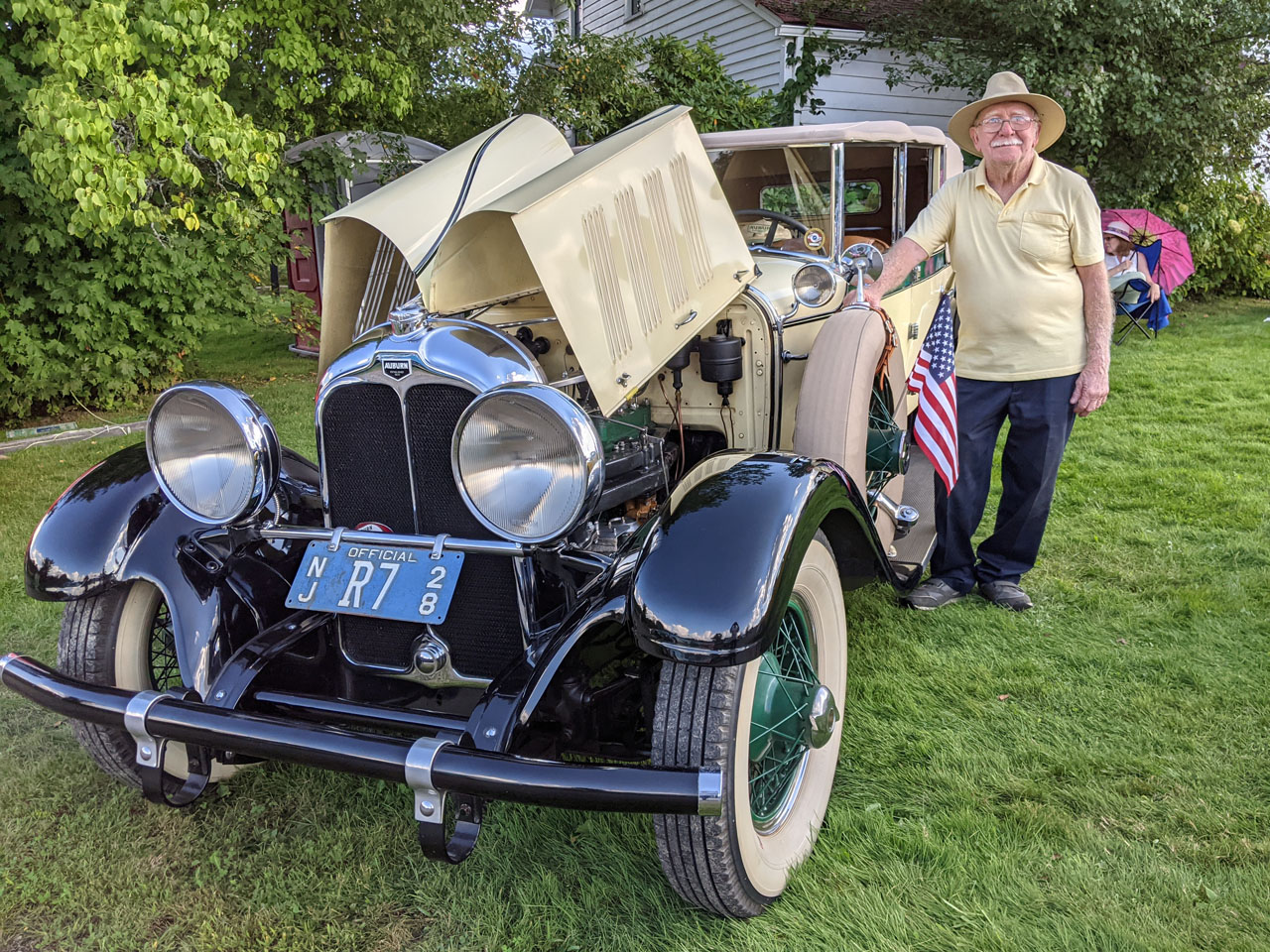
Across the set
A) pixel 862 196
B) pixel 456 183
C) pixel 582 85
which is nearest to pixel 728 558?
pixel 456 183

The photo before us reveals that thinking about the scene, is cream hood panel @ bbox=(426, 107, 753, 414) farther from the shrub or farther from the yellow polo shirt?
the shrub

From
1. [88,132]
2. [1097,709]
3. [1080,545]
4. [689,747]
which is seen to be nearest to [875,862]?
[689,747]

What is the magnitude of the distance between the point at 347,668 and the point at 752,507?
1119mm

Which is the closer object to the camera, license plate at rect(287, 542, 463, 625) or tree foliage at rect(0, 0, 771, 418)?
license plate at rect(287, 542, 463, 625)

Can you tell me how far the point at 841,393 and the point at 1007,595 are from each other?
1310 mm

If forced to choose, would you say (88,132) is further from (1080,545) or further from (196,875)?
(1080,545)

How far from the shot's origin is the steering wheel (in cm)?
378

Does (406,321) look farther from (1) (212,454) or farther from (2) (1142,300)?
(2) (1142,300)

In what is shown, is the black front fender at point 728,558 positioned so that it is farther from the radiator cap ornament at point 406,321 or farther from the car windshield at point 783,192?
the car windshield at point 783,192

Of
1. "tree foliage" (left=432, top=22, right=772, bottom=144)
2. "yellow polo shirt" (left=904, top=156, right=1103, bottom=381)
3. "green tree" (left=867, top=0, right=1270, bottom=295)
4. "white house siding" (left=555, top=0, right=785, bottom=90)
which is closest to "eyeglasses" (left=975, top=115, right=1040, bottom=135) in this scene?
"yellow polo shirt" (left=904, top=156, right=1103, bottom=381)

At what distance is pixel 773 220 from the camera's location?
12.6ft

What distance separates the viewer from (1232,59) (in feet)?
29.7

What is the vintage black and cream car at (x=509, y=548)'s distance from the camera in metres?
1.80

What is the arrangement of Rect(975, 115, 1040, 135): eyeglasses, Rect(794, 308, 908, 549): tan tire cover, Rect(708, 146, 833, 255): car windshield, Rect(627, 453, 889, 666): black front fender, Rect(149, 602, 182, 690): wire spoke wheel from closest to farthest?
Rect(627, 453, 889, 666): black front fender
Rect(149, 602, 182, 690): wire spoke wheel
Rect(794, 308, 908, 549): tan tire cover
Rect(975, 115, 1040, 135): eyeglasses
Rect(708, 146, 833, 255): car windshield
